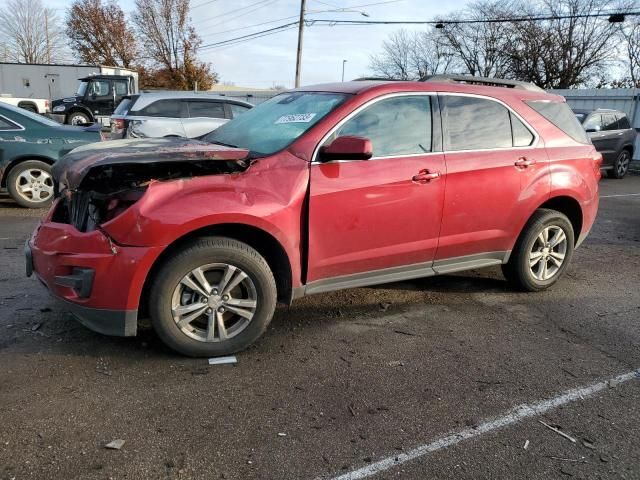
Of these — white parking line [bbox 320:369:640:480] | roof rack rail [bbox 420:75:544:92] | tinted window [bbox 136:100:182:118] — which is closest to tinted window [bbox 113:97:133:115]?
tinted window [bbox 136:100:182:118]

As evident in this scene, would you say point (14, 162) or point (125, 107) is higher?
point (125, 107)

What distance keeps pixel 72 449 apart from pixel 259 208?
1.65m

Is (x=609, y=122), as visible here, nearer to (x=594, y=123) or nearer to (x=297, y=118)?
(x=594, y=123)

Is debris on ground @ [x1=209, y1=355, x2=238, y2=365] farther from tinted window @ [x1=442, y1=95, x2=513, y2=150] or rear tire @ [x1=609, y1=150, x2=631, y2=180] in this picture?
rear tire @ [x1=609, y1=150, x2=631, y2=180]

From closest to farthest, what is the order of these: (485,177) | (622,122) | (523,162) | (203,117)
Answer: (485,177) → (523,162) → (203,117) → (622,122)

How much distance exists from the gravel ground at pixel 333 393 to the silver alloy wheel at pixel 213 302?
0.76ft

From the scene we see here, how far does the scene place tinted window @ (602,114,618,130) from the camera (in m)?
13.8

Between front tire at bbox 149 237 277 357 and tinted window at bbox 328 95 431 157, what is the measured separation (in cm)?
112

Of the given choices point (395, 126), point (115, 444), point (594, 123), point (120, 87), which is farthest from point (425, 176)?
point (120, 87)

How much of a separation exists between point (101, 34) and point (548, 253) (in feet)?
169

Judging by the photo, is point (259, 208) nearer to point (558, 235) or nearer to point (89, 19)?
point (558, 235)

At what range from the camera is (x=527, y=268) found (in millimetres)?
4781

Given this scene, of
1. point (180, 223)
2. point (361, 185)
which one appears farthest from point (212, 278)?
point (361, 185)

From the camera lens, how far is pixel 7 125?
25.4 feet
